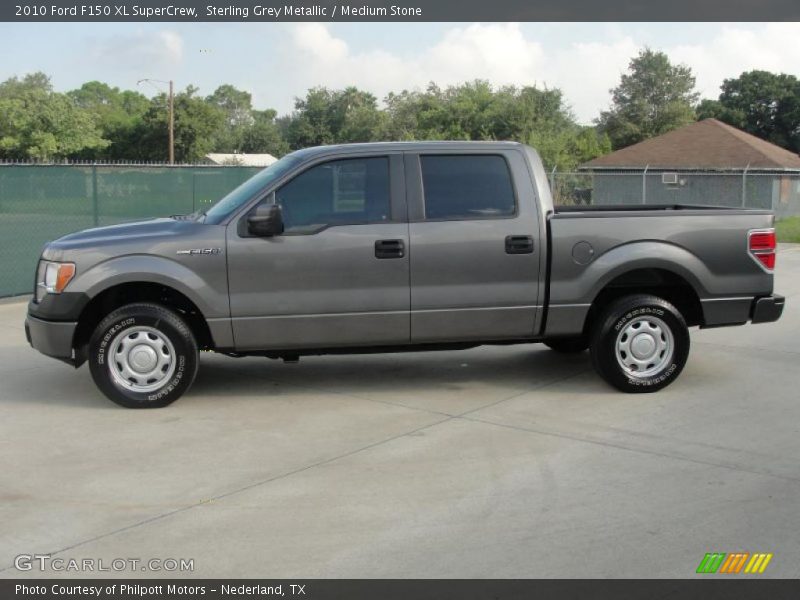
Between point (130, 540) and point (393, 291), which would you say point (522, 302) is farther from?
point (130, 540)

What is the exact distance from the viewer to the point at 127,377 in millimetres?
7203

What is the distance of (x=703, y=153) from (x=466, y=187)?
36.6 m

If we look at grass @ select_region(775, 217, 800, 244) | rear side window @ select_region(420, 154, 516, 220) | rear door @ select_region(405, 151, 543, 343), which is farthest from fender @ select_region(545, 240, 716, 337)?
grass @ select_region(775, 217, 800, 244)

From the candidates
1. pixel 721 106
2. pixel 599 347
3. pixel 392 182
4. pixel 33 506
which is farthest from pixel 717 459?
pixel 721 106

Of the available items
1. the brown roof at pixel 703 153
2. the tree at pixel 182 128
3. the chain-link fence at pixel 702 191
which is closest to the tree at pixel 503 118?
the brown roof at pixel 703 153

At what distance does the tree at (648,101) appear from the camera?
7162 centimetres

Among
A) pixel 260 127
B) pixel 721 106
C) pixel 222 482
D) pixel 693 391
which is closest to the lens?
pixel 222 482

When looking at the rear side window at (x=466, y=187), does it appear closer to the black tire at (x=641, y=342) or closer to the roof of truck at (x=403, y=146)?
the roof of truck at (x=403, y=146)

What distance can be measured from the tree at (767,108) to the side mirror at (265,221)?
71.1 m

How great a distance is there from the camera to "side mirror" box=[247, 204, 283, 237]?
278 inches

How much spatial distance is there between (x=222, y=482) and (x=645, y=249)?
3793mm

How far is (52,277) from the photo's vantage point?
720 centimetres

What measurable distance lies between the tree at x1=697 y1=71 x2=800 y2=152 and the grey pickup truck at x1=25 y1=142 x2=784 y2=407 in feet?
228
